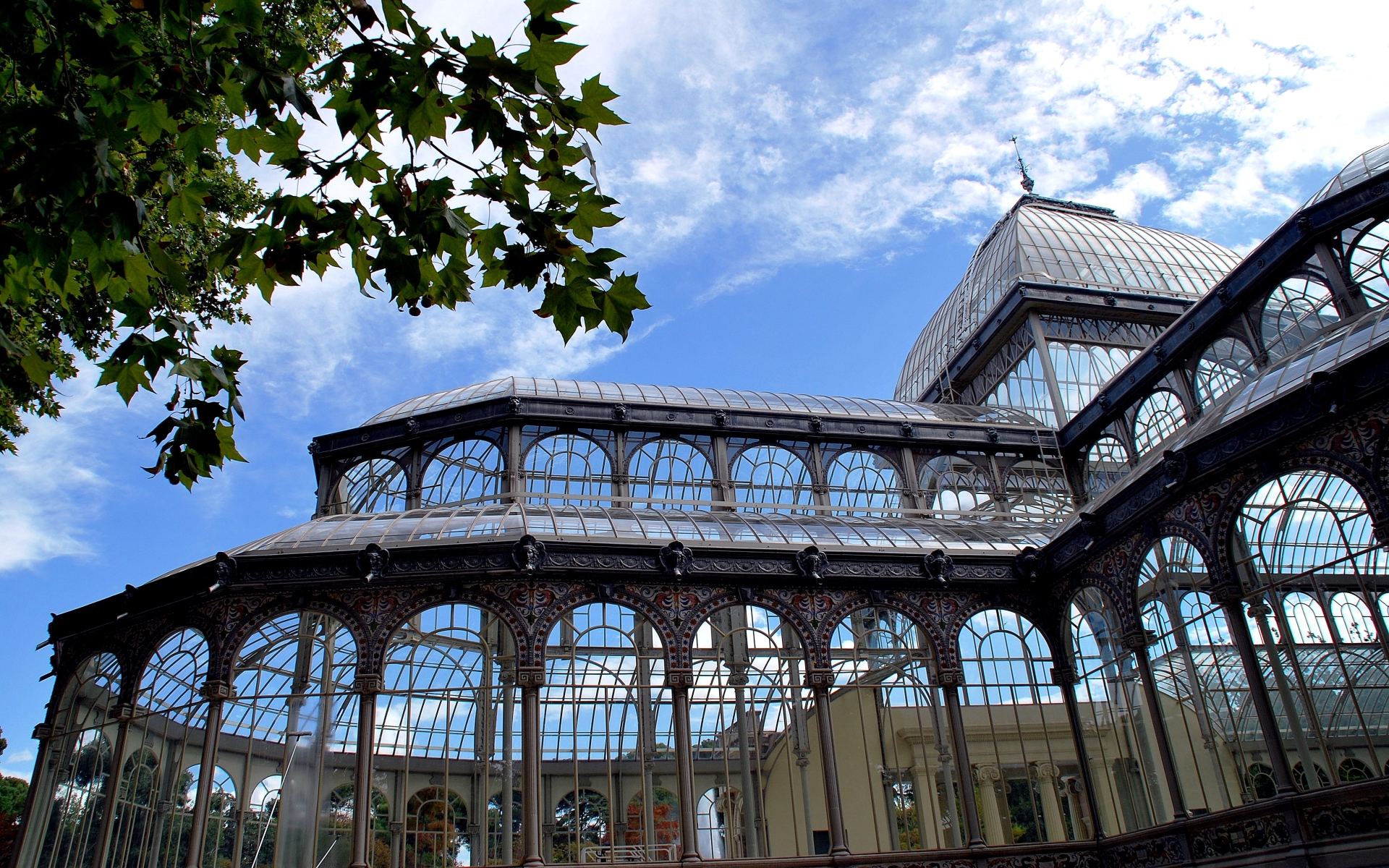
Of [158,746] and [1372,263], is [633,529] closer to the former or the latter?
[158,746]

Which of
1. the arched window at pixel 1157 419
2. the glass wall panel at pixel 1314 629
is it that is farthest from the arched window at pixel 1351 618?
the arched window at pixel 1157 419

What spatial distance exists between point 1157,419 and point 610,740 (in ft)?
55.7

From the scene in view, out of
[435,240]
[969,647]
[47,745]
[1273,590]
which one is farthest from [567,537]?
[435,240]

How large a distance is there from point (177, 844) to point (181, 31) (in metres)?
19.4

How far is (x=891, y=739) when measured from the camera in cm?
2581

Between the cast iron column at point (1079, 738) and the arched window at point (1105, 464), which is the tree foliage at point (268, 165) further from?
the arched window at point (1105, 464)

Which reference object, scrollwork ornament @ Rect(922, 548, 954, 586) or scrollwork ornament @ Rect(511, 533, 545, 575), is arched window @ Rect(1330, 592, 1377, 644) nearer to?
scrollwork ornament @ Rect(922, 548, 954, 586)

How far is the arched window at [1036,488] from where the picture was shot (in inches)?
1178

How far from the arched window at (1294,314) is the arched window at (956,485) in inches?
347

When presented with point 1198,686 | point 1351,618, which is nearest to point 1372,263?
point 1351,618

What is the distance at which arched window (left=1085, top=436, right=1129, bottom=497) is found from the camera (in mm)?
28422

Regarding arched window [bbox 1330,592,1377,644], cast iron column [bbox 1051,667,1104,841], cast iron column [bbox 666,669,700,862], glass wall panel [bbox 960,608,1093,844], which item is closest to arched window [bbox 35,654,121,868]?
cast iron column [bbox 666,669,700,862]

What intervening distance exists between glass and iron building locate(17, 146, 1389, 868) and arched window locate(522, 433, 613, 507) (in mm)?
81

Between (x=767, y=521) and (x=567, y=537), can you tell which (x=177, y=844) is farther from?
(x=767, y=521)
